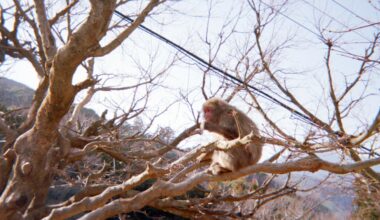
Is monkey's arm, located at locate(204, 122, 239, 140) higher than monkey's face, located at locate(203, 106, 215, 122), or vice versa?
monkey's face, located at locate(203, 106, 215, 122)

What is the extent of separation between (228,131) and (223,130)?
8 centimetres

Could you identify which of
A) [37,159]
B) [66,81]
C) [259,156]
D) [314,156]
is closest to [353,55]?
[314,156]

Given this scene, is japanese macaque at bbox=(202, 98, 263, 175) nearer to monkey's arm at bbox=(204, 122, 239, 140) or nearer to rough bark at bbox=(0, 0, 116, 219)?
monkey's arm at bbox=(204, 122, 239, 140)

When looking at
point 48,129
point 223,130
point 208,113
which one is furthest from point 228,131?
point 48,129

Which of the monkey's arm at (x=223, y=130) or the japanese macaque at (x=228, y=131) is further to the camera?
the monkey's arm at (x=223, y=130)

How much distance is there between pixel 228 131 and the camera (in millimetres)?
5770

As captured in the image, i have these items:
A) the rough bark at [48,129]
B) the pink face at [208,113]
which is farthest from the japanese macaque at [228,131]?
the rough bark at [48,129]

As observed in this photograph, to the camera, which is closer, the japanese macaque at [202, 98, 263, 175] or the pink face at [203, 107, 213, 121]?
the japanese macaque at [202, 98, 263, 175]

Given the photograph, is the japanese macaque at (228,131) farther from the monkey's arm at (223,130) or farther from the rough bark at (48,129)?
the rough bark at (48,129)

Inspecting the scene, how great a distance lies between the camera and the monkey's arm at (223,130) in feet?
18.8

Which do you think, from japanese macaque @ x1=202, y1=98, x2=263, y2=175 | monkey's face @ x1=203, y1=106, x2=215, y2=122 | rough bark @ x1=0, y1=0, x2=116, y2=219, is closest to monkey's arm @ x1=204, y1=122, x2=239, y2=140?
japanese macaque @ x1=202, y1=98, x2=263, y2=175

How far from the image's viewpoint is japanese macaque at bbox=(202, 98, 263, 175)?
5055mm

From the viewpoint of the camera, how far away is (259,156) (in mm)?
5898

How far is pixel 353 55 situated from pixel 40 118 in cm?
425
